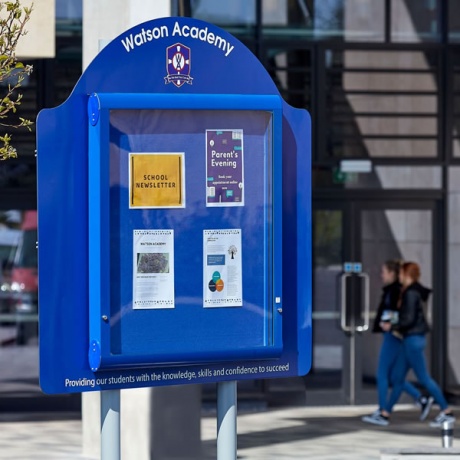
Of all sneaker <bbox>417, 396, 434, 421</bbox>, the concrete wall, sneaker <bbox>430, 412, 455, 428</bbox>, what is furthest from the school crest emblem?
sneaker <bbox>417, 396, 434, 421</bbox>

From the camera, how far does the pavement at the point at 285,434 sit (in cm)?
1091

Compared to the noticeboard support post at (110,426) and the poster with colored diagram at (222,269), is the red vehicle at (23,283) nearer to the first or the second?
the poster with colored diagram at (222,269)

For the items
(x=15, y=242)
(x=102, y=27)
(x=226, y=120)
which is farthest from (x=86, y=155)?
(x=15, y=242)

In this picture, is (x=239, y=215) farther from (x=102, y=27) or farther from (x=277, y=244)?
(x=102, y=27)

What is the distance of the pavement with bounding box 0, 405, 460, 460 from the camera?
10.9 m

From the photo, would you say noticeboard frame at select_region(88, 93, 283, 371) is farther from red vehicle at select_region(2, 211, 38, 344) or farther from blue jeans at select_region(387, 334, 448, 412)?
red vehicle at select_region(2, 211, 38, 344)

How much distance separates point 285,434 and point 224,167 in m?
6.07

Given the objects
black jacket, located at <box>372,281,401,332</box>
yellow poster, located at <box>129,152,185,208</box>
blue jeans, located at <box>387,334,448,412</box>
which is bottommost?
blue jeans, located at <box>387,334,448,412</box>

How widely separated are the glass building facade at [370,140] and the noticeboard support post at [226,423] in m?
7.52

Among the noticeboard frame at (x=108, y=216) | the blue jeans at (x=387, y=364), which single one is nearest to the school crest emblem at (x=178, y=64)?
the noticeboard frame at (x=108, y=216)

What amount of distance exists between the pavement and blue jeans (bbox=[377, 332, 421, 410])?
12.0 inches

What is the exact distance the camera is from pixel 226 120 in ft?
21.0

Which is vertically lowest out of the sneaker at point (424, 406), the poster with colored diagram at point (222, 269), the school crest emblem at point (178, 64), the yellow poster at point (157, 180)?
the sneaker at point (424, 406)

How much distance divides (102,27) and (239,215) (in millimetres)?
4345
